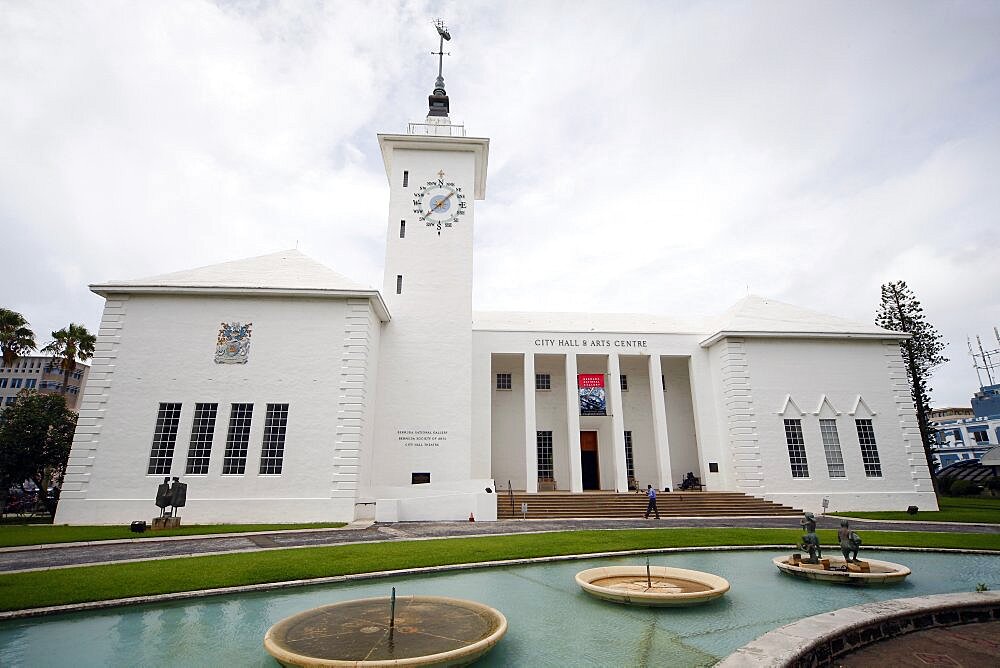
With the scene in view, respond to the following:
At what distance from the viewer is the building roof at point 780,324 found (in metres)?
23.4

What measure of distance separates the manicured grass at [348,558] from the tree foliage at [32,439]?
61.2ft

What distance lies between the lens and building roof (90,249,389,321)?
63.4ft

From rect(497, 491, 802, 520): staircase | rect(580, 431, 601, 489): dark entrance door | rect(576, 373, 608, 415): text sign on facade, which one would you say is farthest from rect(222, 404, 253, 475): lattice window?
rect(580, 431, 601, 489): dark entrance door

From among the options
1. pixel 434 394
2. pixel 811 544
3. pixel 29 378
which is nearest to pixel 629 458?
pixel 434 394

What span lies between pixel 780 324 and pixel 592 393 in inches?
391

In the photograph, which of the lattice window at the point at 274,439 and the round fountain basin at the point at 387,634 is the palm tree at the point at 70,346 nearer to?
the lattice window at the point at 274,439

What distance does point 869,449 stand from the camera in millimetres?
22531

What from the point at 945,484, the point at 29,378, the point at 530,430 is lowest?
the point at 945,484

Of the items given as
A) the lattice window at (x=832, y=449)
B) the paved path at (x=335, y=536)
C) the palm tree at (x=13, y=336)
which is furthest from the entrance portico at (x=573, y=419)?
the palm tree at (x=13, y=336)

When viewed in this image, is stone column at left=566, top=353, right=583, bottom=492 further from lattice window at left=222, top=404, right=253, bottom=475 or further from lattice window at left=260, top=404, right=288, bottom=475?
lattice window at left=222, top=404, right=253, bottom=475

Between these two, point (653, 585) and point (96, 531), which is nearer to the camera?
point (653, 585)

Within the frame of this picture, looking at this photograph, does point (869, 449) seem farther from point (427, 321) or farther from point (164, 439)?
point (164, 439)

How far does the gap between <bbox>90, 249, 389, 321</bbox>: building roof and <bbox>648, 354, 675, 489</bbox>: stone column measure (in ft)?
44.5

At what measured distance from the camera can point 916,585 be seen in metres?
8.16
